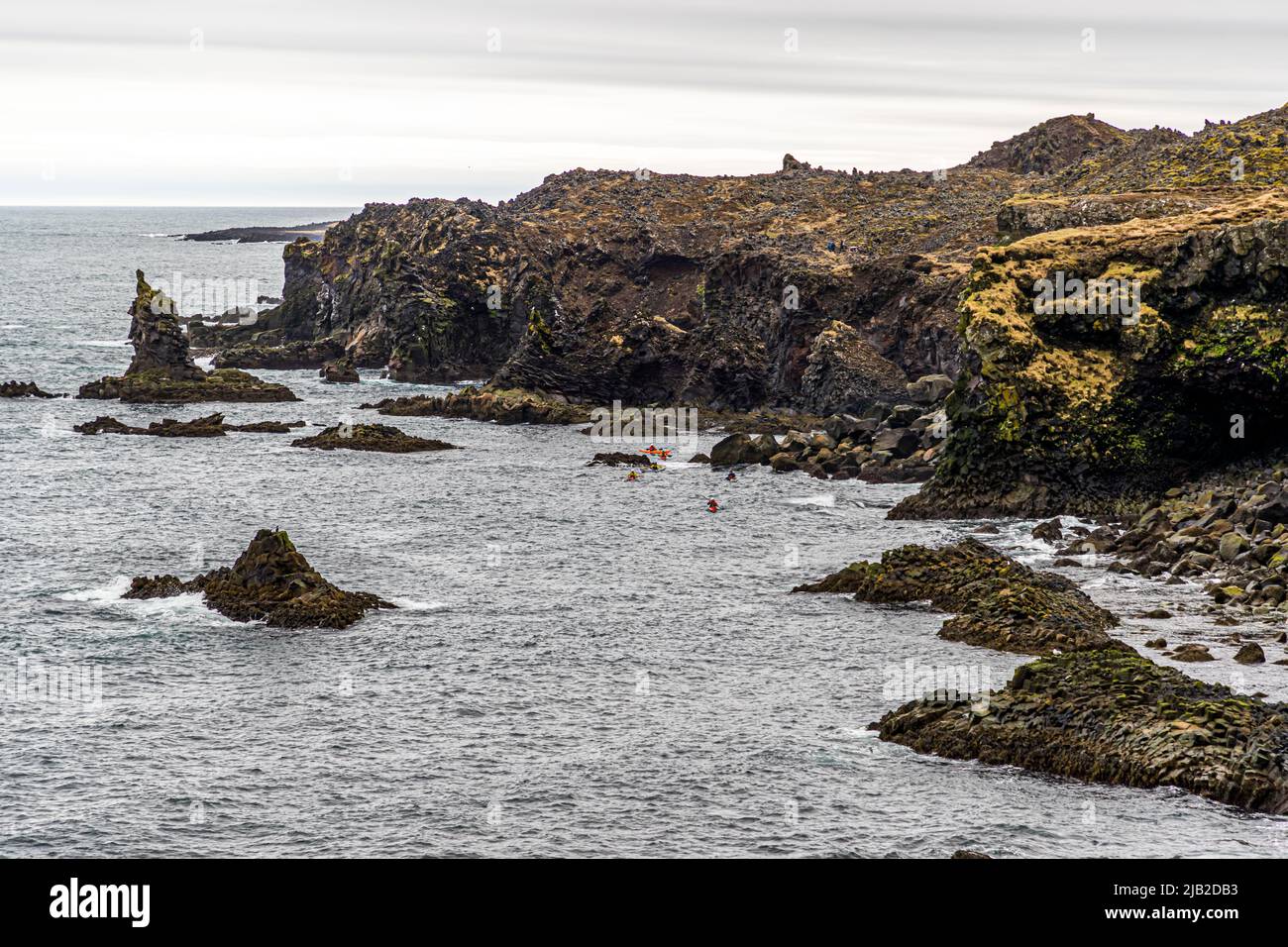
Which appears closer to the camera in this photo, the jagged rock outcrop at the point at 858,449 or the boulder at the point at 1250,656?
the boulder at the point at 1250,656

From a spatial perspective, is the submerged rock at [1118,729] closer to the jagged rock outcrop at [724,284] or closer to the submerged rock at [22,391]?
the jagged rock outcrop at [724,284]

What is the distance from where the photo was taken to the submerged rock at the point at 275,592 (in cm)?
6041

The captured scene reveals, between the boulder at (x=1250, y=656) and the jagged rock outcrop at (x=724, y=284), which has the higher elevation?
the jagged rock outcrop at (x=724, y=284)

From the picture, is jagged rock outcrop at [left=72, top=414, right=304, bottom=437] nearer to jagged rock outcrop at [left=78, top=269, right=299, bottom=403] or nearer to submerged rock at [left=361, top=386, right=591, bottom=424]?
submerged rock at [left=361, top=386, right=591, bottom=424]

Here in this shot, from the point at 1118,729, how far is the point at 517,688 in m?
21.4

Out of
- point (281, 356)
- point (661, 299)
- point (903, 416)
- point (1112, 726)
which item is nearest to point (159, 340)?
point (281, 356)

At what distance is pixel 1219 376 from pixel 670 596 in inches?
1475

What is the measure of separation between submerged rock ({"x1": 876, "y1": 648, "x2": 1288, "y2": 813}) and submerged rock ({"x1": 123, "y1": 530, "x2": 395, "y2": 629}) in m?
26.0

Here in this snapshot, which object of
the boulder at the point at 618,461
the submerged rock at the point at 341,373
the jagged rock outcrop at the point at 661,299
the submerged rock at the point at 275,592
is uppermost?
the jagged rock outcrop at the point at 661,299

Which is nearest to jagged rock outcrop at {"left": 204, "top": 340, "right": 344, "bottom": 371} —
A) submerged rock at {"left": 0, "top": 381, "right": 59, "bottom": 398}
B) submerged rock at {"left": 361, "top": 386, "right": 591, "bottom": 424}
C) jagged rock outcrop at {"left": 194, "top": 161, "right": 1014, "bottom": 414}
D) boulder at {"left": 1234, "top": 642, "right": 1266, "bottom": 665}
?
jagged rock outcrop at {"left": 194, "top": 161, "right": 1014, "bottom": 414}

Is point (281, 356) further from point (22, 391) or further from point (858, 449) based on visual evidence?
point (858, 449)

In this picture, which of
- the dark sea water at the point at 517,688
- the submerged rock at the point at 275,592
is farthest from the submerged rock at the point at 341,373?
the submerged rock at the point at 275,592

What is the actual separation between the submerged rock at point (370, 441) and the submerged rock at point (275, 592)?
47843 mm
